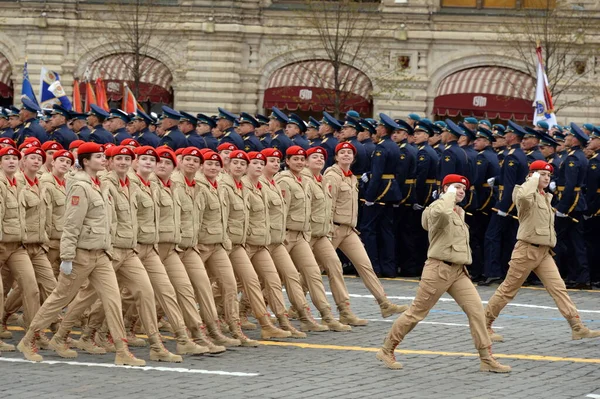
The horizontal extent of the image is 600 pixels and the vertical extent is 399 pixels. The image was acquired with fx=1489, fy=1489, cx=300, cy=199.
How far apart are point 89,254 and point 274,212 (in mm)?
2960

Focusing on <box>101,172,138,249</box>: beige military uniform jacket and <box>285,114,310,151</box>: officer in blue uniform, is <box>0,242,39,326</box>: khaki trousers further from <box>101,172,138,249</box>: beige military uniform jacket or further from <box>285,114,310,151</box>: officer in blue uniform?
<box>285,114,310,151</box>: officer in blue uniform

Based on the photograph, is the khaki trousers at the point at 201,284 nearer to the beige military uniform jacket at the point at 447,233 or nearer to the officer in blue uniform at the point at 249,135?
the beige military uniform jacket at the point at 447,233

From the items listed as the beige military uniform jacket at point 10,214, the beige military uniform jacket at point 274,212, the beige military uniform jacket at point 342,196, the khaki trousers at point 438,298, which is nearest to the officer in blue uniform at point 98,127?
the beige military uniform jacket at point 342,196

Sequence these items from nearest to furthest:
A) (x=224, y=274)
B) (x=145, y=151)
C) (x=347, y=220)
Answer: (x=145, y=151)
(x=224, y=274)
(x=347, y=220)

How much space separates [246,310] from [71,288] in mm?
3072

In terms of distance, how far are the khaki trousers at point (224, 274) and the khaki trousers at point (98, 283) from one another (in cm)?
162

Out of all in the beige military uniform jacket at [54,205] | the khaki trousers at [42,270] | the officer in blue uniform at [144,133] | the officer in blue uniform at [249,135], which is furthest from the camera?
the officer in blue uniform at [249,135]

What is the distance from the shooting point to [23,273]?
1455 centimetres

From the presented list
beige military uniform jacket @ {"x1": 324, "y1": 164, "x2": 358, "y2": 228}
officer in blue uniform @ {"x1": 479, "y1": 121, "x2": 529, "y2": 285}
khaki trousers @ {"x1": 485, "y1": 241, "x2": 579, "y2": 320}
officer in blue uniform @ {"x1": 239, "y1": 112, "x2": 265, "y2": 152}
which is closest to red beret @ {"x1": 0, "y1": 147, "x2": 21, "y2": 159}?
beige military uniform jacket @ {"x1": 324, "y1": 164, "x2": 358, "y2": 228}

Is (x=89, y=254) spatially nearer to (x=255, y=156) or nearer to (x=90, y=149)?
(x=90, y=149)

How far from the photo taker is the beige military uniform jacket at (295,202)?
16.4 m

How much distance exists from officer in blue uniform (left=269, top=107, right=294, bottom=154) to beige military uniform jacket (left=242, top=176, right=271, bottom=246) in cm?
641

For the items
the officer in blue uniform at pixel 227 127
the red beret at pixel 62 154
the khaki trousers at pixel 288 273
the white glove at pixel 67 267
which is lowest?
the khaki trousers at pixel 288 273

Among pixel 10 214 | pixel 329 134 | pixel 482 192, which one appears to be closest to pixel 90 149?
pixel 10 214
